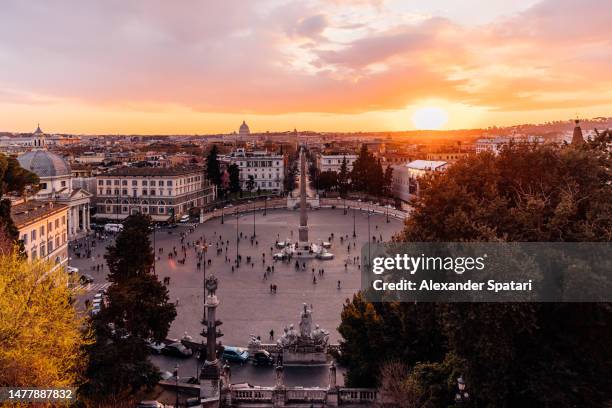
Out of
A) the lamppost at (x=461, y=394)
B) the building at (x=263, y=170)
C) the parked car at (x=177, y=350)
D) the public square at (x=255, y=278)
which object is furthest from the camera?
the building at (x=263, y=170)

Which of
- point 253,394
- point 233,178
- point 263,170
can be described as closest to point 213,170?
point 233,178

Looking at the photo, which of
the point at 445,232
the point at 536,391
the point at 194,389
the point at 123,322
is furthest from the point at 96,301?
the point at 536,391

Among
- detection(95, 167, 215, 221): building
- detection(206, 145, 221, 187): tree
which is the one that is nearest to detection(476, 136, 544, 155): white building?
detection(206, 145, 221, 187): tree

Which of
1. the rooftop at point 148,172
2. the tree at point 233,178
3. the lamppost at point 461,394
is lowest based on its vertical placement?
the lamppost at point 461,394

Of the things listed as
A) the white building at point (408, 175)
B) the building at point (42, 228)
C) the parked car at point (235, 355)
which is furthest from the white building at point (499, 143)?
the building at point (42, 228)

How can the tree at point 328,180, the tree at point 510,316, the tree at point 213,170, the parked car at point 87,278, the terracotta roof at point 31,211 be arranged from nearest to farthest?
the tree at point 510,316 → the terracotta roof at point 31,211 → the parked car at point 87,278 → the tree at point 213,170 → the tree at point 328,180

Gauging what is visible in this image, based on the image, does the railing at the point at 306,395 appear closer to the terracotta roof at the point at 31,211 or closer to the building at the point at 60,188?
the terracotta roof at the point at 31,211

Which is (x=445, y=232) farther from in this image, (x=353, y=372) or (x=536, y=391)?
(x=353, y=372)
